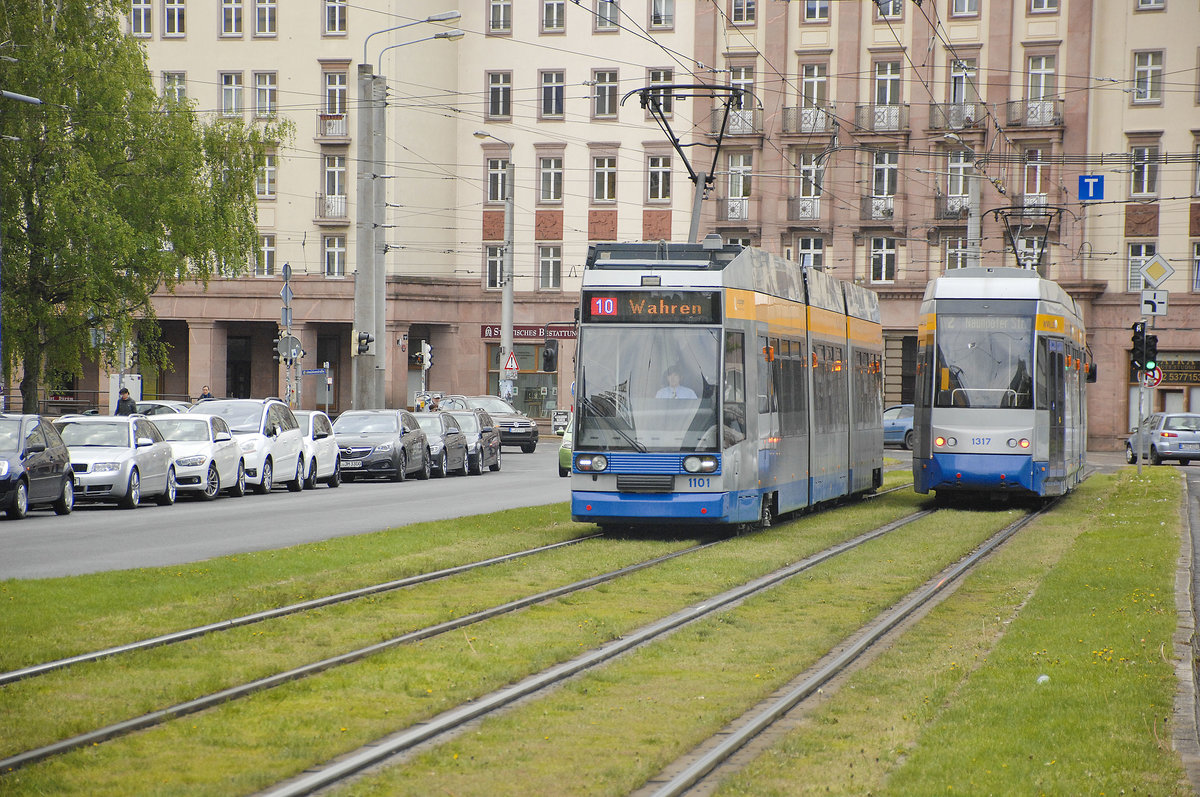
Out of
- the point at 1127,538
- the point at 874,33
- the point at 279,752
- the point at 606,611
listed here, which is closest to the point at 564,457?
the point at 1127,538

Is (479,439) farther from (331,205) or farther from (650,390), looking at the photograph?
(331,205)

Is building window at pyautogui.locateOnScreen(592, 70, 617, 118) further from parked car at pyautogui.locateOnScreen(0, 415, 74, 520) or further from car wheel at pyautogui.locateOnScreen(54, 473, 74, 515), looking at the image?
car wheel at pyautogui.locateOnScreen(54, 473, 74, 515)

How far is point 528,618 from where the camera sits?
12008 mm

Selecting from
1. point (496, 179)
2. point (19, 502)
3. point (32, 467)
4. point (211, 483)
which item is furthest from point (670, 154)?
point (19, 502)

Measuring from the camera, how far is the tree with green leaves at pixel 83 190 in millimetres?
38312

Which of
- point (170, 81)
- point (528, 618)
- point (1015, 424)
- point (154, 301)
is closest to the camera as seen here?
point (528, 618)

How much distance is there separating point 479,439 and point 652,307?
21484 millimetres

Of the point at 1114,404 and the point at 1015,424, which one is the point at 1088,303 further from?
the point at 1015,424

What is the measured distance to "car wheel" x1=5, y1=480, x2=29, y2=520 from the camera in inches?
888

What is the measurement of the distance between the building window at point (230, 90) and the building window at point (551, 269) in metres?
12.8

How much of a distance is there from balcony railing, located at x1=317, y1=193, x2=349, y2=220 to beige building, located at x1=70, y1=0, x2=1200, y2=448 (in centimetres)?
19

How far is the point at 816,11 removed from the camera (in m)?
59.2

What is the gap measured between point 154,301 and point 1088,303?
34.3 m

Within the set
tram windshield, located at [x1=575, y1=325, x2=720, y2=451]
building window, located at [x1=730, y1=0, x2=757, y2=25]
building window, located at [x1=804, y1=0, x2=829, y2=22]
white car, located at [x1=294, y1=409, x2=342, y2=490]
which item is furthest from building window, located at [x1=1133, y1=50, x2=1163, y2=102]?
tram windshield, located at [x1=575, y1=325, x2=720, y2=451]
